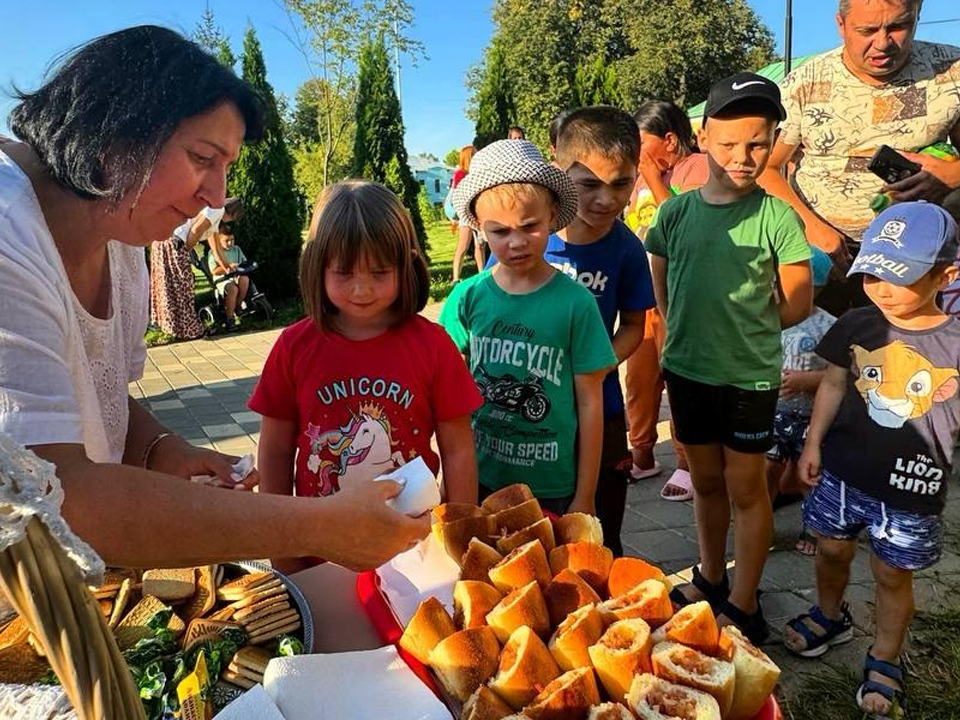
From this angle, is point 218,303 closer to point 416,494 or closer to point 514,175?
point 514,175

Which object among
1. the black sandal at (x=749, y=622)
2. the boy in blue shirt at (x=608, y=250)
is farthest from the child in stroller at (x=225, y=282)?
the black sandal at (x=749, y=622)

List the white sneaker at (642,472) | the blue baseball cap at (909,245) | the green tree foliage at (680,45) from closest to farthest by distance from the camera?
the blue baseball cap at (909,245) < the white sneaker at (642,472) < the green tree foliage at (680,45)

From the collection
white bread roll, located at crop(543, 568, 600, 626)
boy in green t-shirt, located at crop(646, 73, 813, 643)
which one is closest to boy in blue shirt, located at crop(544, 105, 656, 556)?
boy in green t-shirt, located at crop(646, 73, 813, 643)

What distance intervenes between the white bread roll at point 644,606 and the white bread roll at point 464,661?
0.18 meters

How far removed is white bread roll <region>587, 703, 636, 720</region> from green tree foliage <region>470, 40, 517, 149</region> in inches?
646

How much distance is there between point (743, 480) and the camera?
2.43 meters

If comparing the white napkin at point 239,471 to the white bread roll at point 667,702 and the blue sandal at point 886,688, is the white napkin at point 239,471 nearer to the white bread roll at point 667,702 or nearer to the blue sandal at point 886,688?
the white bread roll at point 667,702

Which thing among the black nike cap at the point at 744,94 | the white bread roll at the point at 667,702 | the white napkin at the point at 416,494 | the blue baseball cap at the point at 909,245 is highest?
the black nike cap at the point at 744,94

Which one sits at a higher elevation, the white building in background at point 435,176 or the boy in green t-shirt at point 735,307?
the white building in background at point 435,176

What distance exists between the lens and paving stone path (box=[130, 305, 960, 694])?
270 cm

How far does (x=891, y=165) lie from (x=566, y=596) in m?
2.62

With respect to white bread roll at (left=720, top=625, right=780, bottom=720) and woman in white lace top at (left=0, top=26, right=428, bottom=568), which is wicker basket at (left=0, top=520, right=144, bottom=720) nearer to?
woman in white lace top at (left=0, top=26, right=428, bottom=568)

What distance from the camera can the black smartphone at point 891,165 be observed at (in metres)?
2.83

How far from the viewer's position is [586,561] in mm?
1202
